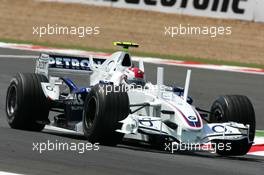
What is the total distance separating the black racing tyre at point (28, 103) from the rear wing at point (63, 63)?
57 centimetres

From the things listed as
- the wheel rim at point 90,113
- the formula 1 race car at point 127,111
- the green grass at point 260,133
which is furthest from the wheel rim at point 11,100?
the green grass at point 260,133

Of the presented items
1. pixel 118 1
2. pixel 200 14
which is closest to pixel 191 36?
pixel 200 14

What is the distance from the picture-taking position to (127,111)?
1206 cm

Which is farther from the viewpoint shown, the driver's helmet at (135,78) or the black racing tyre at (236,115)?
the driver's helmet at (135,78)

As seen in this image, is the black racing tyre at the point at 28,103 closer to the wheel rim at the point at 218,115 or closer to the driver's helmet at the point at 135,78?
the driver's helmet at the point at 135,78

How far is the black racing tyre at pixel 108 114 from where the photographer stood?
11953mm

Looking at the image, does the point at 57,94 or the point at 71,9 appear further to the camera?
the point at 71,9

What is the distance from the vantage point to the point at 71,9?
30.5 m

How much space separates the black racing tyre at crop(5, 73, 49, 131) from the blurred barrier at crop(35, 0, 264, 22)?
14.7m

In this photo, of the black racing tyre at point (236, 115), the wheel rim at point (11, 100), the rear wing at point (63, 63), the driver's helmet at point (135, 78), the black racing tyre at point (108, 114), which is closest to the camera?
the black racing tyre at point (108, 114)

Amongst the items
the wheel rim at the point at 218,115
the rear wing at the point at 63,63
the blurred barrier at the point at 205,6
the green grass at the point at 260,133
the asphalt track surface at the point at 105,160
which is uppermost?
the rear wing at the point at 63,63

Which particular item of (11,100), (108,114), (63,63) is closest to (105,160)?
(108,114)

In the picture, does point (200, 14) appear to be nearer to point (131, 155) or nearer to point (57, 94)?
point (57, 94)

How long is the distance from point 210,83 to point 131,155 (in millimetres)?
10444
